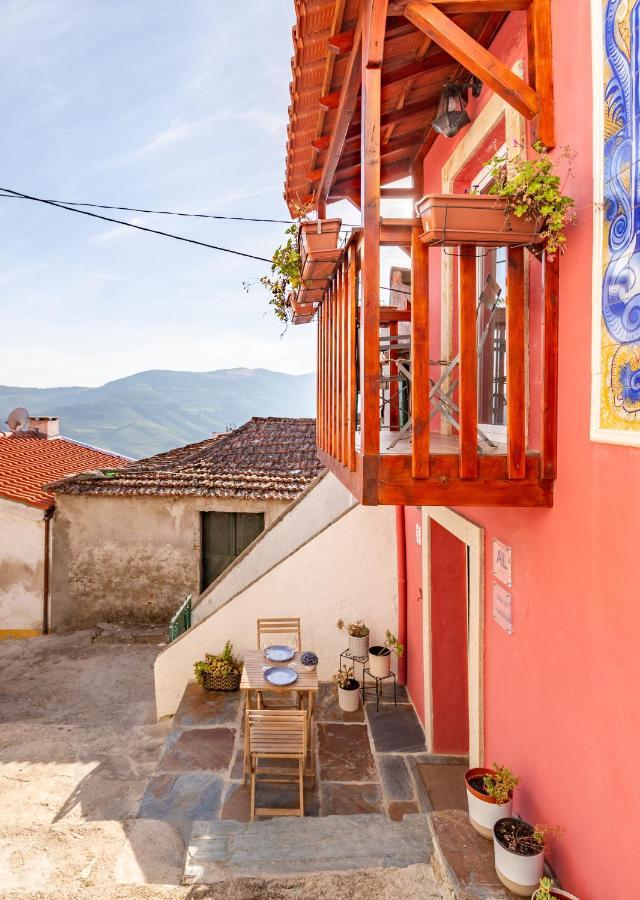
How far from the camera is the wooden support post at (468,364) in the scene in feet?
10.5

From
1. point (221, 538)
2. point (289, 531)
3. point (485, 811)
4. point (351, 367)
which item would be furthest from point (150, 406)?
point (485, 811)

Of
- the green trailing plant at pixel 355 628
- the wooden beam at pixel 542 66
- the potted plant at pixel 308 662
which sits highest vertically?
the wooden beam at pixel 542 66

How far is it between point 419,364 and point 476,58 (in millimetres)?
1725

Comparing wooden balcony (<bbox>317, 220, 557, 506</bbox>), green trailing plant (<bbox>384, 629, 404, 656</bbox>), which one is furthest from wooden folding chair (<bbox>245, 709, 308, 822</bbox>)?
wooden balcony (<bbox>317, 220, 557, 506</bbox>)

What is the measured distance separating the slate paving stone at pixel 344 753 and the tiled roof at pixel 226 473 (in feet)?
19.7

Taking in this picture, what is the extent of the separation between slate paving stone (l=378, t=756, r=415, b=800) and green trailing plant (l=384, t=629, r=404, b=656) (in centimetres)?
146

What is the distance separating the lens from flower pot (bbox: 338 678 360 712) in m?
6.91

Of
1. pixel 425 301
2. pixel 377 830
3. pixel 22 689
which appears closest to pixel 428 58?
pixel 425 301

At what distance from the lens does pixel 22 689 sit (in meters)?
9.79

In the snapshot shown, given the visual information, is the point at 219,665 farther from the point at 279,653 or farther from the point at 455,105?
the point at 455,105

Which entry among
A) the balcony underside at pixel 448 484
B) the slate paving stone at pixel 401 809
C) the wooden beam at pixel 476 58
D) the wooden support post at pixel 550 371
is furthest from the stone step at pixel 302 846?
the wooden beam at pixel 476 58

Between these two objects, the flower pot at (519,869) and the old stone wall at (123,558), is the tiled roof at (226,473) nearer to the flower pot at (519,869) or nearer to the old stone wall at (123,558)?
the old stone wall at (123,558)

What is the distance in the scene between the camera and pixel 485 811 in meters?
3.68

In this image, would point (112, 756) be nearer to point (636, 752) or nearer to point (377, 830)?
point (377, 830)
